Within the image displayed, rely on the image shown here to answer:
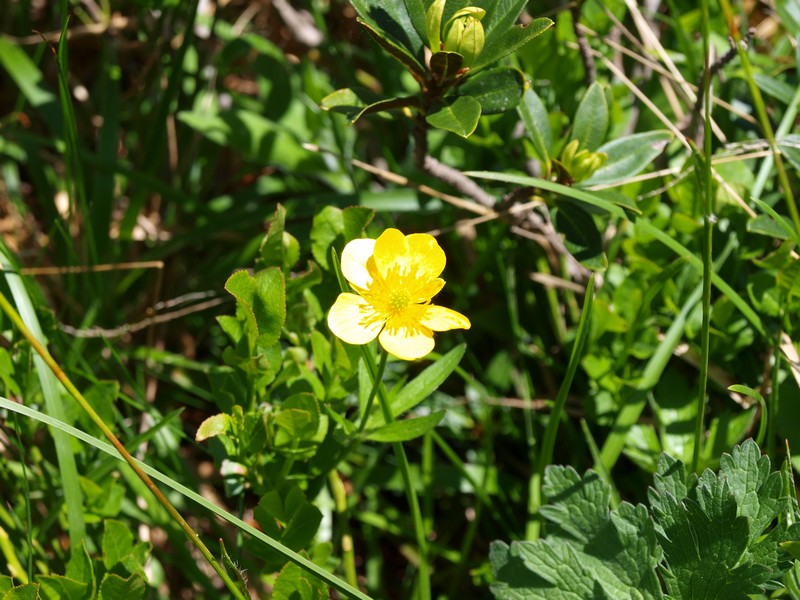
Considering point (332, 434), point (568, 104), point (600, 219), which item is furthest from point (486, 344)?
point (332, 434)

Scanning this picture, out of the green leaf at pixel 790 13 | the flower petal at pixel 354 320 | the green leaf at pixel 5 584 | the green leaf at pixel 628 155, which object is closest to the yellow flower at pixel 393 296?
the flower petal at pixel 354 320

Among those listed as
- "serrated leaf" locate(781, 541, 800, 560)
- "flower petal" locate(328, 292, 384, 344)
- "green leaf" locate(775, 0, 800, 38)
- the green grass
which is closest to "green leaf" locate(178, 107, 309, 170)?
the green grass

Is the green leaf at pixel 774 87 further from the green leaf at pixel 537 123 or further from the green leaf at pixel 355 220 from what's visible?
the green leaf at pixel 355 220

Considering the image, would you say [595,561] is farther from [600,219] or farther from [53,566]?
[53,566]

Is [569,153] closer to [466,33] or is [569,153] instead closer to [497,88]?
[497,88]

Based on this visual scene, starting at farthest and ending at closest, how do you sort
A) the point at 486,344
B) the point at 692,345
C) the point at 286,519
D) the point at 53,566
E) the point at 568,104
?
the point at 486,344, the point at 568,104, the point at 692,345, the point at 53,566, the point at 286,519

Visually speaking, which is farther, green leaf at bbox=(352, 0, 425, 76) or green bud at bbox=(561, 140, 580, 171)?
green bud at bbox=(561, 140, 580, 171)

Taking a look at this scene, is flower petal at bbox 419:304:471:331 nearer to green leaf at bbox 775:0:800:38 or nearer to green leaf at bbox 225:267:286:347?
green leaf at bbox 225:267:286:347
